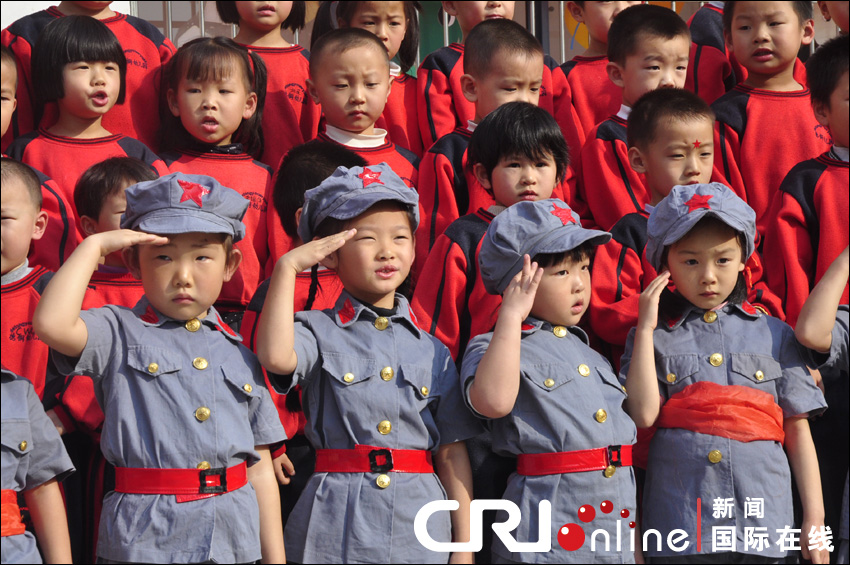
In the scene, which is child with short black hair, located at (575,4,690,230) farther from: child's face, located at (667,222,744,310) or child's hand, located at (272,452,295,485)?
child's hand, located at (272,452,295,485)

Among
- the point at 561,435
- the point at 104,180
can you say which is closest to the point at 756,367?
the point at 561,435

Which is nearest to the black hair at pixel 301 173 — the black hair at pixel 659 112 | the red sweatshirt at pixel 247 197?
the red sweatshirt at pixel 247 197

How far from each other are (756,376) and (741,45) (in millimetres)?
1884

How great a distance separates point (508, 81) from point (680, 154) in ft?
2.70

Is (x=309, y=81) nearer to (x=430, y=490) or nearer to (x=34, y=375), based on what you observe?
(x=34, y=375)

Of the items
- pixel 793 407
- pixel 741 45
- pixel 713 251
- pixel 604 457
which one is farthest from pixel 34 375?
pixel 741 45

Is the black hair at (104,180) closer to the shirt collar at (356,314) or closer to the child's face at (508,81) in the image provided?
the shirt collar at (356,314)

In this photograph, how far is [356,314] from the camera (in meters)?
2.89

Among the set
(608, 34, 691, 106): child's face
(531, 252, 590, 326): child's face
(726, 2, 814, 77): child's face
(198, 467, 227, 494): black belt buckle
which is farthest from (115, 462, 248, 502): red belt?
(726, 2, 814, 77): child's face

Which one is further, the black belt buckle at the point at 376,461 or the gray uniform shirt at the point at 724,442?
the gray uniform shirt at the point at 724,442

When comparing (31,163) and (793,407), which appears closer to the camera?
(793,407)

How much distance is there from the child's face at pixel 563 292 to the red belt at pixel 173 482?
1021 millimetres

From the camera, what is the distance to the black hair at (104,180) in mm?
3441

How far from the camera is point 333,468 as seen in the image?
2.78 m
